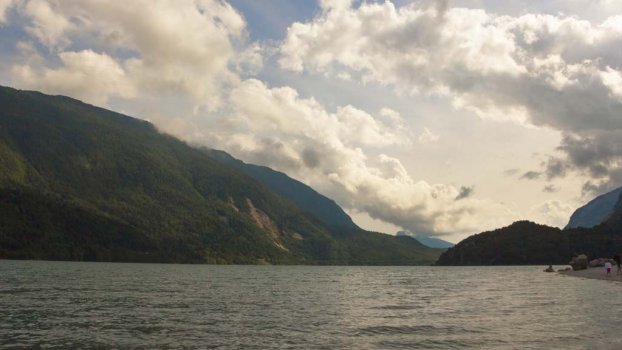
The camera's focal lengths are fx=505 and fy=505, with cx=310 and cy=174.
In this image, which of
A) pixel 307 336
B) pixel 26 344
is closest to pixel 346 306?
pixel 307 336

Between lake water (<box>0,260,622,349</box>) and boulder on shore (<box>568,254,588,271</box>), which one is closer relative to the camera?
lake water (<box>0,260,622,349</box>)

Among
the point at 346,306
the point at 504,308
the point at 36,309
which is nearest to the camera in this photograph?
the point at 36,309

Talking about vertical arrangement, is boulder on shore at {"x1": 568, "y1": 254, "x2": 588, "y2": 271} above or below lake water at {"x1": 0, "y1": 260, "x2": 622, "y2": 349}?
above

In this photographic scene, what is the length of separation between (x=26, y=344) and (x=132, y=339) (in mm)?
6342

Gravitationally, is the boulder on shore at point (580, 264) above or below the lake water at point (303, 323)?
above

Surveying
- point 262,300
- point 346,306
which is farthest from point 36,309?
point 346,306

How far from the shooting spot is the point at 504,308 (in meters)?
56.6

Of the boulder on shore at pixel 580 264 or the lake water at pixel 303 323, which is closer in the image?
the lake water at pixel 303 323

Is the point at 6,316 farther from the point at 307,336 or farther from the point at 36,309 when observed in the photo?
A: the point at 307,336

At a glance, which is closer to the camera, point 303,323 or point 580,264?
point 303,323

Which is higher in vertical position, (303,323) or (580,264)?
(580,264)

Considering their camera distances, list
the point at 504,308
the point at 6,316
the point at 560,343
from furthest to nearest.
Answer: the point at 504,308 → the point at 6,316 → the point at 560,343

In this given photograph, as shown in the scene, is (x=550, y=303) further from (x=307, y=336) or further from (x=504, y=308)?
(x=307, y=336)

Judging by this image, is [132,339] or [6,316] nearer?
[132,339]
